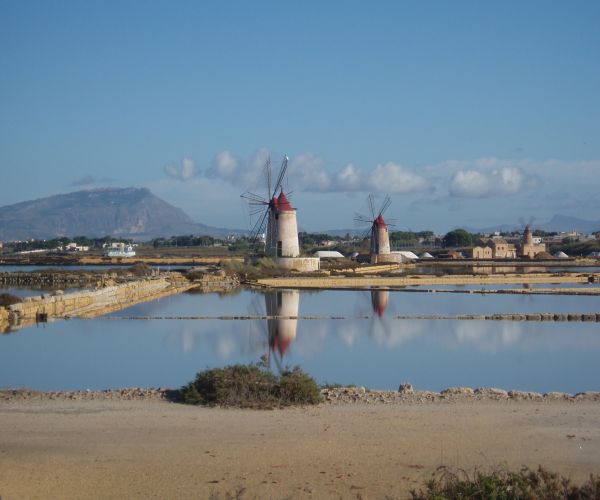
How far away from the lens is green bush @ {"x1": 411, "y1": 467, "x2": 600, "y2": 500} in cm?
420

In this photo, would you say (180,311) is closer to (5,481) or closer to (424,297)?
(424,297)

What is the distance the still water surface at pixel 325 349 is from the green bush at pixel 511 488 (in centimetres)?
411

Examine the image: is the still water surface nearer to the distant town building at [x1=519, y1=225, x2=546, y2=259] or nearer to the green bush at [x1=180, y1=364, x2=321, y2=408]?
the green bush at [x1=180, y1=364, x2=321, y2=408]

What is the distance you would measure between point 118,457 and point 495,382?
16.7 ft

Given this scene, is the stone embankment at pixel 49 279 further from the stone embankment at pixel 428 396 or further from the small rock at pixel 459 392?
the small rock at pixel 459 392

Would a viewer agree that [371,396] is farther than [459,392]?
No

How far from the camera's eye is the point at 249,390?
6.83 metres

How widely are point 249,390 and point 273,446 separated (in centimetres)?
149

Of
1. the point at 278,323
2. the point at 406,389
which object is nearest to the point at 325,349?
the point at 278,323

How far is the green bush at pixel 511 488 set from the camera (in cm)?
420

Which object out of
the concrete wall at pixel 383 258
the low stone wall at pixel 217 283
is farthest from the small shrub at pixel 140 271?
the concrete wall at pixel 383 258

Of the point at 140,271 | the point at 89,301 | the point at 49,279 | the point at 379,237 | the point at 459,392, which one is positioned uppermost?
the point at 379,237

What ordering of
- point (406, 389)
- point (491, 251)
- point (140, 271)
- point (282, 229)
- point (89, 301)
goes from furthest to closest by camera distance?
point (491, 251) → point (140, 271) → point (282, 229) → point (89, 301) → point (406, 389)

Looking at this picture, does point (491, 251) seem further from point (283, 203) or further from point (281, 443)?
point (281, 443)
